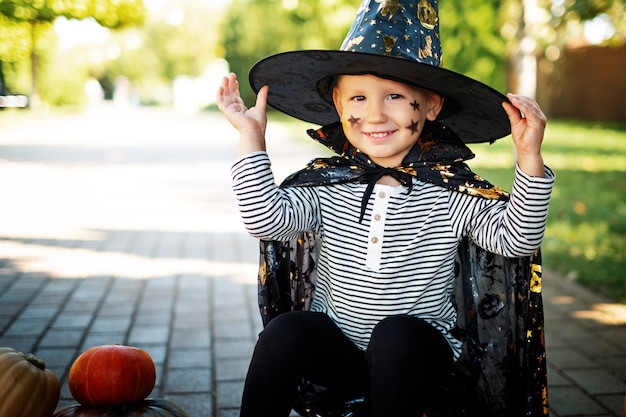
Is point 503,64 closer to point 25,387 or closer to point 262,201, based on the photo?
point 262,201

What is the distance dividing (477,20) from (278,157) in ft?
25.4

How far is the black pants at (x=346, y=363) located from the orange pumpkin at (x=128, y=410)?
13.4 inches

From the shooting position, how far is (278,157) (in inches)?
507

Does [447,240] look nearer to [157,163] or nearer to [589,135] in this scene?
[157,163]

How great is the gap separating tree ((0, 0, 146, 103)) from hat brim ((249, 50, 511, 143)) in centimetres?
154


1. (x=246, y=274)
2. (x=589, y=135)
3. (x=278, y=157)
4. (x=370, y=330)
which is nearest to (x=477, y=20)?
(x=589, y=135)

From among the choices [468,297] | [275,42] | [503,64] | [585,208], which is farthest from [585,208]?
[275,42]

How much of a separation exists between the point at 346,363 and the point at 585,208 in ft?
21.2

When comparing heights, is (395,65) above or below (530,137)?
above

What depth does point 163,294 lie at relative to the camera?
462cm

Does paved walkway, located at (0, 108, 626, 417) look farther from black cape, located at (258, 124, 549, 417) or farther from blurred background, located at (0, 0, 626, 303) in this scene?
blurred background, located at (0, 0, 626, 303)

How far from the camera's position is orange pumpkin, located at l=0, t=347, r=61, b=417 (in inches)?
78.1

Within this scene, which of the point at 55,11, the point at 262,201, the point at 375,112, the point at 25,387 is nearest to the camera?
the point at 25,387

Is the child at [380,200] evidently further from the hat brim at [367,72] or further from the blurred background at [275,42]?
the blurred background at [275,42]
